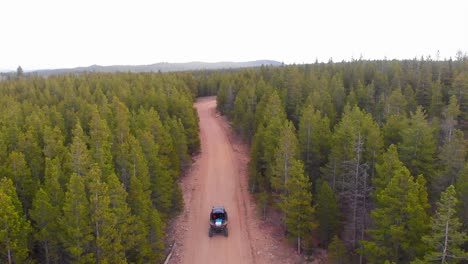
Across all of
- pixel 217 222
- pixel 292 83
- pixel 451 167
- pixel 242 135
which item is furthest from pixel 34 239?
pixel 292 83

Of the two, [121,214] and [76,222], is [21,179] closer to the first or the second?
[76,222]

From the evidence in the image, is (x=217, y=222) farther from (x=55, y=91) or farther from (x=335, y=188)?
(x=55, y=91)

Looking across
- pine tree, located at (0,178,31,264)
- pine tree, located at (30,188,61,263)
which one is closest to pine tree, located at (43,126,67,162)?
pine tree, located at (30,188,61,263)

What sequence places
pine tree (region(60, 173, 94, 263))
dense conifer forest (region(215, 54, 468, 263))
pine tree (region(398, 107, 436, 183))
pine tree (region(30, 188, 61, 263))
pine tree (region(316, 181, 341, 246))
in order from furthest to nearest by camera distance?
1. pine tree (region(398, 107, 436, 183))
2. pine tree (region(316, 181, 341, 246))
3. pine tree (region(30, 188, 61, 263))
4. pine tree (region(60, 173, 94, 263))
5. dense conifer forest (region(215, 54, 468, 263))

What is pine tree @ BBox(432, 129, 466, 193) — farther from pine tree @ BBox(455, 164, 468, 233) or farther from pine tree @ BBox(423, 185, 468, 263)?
pine tree @ BBox(423, 185, 468, 263)

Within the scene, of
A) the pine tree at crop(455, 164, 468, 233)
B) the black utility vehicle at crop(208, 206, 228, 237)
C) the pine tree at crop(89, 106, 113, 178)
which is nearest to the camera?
the pine tree at crop(455, 164, 468, 233)

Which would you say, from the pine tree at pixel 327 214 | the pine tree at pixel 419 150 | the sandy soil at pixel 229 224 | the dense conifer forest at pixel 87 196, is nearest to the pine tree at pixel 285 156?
the pine tree at pixel 327 214

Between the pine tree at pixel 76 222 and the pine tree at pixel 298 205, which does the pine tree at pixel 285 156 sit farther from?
the pine tree at pixel 76 222
